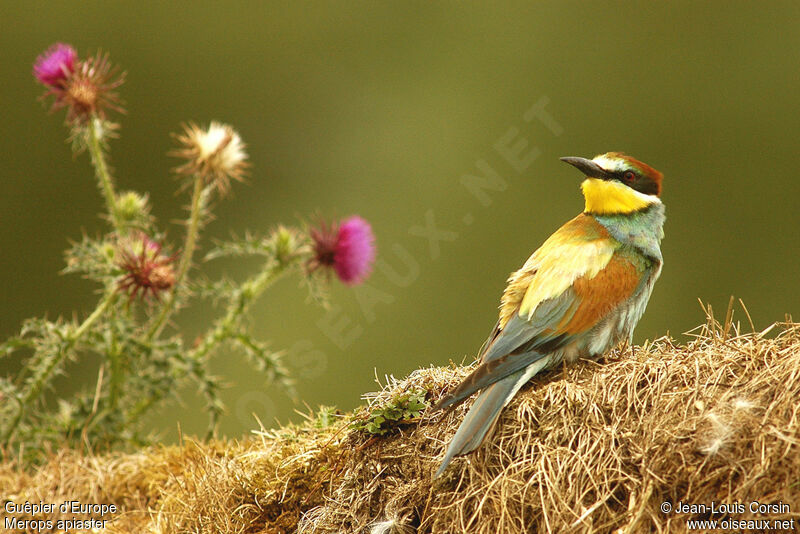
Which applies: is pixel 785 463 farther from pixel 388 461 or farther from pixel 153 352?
pixel 153 352

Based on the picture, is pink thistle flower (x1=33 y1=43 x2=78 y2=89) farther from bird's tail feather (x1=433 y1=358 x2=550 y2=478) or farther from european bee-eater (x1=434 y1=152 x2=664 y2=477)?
bird's tail feather (x1=433 y1=358 x2=550 y2=478)

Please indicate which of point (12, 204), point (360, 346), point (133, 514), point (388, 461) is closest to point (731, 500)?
point (388, 461)

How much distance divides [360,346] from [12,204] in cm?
430

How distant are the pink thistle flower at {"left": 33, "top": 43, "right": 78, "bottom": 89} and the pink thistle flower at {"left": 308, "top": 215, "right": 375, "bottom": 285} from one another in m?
1.40

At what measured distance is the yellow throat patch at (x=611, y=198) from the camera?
11.9 ft

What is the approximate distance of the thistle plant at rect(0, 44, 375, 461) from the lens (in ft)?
12.8

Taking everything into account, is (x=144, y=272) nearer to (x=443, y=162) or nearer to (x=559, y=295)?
(x=559, y=295)

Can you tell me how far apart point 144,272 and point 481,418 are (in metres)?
1.88

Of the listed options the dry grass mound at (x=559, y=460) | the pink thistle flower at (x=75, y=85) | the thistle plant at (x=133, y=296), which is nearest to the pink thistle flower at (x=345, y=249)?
the thistle plant at (x=133, y=296)

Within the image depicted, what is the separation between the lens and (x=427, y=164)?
36.6ft

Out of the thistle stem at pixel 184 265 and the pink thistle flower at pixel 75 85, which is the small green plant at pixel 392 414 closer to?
the thistle stem at pixel 184 265

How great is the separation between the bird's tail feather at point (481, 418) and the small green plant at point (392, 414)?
7.8 inches

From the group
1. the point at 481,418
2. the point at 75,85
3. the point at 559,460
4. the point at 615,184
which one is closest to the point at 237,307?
the point at 75,85

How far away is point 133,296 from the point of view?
3898 millimetres
